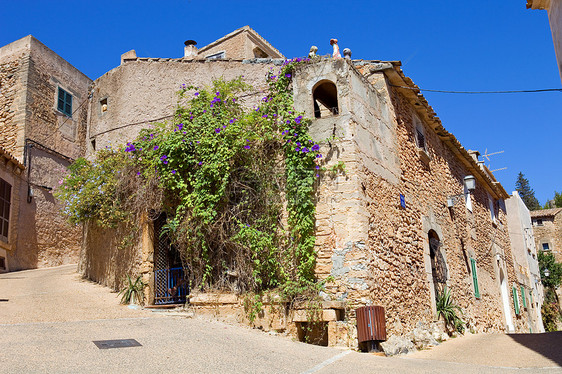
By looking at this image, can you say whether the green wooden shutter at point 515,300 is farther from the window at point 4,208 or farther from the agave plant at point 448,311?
the window at point 4,208

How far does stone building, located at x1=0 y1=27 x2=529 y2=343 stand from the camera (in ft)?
29.4

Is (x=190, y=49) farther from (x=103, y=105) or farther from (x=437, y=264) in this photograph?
(x=437, y=264)

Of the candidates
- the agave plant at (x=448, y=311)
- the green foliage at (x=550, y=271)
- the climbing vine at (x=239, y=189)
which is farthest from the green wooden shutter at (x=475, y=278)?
the green foliage at (x=550, y=271)

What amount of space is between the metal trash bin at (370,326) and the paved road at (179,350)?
45 cm

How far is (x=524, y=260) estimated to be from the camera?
24.1 m

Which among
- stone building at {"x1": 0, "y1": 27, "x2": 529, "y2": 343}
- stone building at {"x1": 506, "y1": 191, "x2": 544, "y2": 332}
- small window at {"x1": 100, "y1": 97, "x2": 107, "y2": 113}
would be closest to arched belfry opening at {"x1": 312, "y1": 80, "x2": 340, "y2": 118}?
stone building at {"x1": 0, "y1": 27, "x2": 529, "y2": 343}

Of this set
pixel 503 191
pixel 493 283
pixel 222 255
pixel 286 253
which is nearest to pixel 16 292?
pixel 222 255

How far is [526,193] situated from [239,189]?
210 ft

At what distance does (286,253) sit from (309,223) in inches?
27.5

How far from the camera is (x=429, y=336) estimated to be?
32.3ft

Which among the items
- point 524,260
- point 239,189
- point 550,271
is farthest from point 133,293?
point 550,271

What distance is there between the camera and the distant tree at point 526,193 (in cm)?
6152

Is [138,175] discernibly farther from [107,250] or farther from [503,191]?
[503,191]

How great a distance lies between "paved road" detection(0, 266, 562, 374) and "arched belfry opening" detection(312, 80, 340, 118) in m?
4.56
